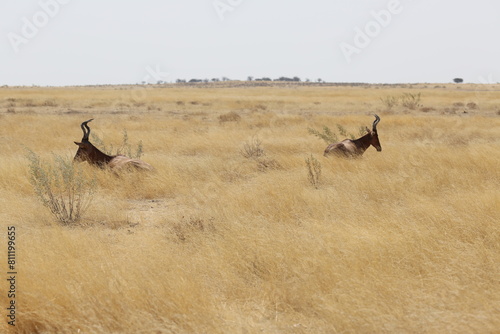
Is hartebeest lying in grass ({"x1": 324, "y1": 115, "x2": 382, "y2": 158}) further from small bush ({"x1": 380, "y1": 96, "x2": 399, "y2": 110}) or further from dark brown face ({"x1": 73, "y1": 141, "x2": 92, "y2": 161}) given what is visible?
small bush ({"x1": 380, "y1": 96, "x2": 399, "y2": 110})

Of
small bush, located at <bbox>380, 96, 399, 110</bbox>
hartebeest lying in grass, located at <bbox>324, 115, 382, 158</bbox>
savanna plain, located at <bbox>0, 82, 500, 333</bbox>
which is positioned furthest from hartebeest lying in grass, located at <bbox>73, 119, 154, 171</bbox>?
small bush, located at <bbox>380, 96, 399, 110</bbox>

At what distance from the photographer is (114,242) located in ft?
19.5

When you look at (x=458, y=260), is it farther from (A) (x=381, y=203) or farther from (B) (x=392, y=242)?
(A) (x=381, y=203)

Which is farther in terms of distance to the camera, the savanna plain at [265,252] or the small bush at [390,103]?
the small bush at [390,103]

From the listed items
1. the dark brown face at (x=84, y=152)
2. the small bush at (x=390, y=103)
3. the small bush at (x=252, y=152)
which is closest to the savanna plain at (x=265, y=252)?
the dark brown face at (x=84, y=152)

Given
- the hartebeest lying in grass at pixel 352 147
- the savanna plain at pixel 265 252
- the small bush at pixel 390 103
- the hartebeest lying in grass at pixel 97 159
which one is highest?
the small bush at pixel 390 103

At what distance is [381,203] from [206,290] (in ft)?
13.5

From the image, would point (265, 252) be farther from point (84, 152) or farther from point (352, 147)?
point (352, 147)

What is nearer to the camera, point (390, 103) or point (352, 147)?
point (352, 147)

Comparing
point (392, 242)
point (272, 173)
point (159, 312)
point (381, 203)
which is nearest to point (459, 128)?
point (272, 173)

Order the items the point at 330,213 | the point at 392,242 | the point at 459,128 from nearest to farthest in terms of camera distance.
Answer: the point at 392,242, the point at 330,213, the point at 459,128

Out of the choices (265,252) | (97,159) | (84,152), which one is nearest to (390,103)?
(97,159)

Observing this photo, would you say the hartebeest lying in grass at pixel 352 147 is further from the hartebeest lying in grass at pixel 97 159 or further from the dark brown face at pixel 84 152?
the dark brown face at pixel 84 152

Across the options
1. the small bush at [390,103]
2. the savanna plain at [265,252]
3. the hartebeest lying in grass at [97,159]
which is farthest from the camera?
the small bush at [390,103]
